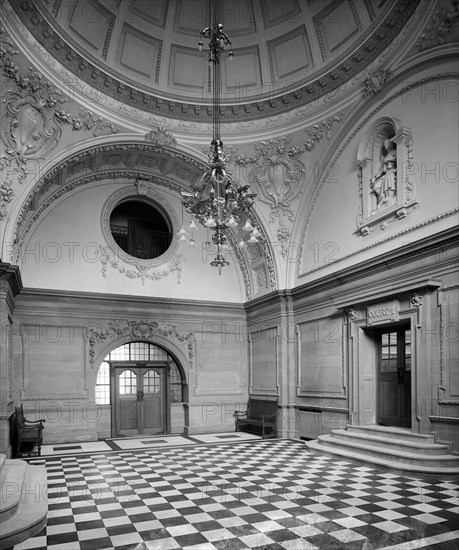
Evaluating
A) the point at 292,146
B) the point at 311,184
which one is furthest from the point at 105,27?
the point at 311,184

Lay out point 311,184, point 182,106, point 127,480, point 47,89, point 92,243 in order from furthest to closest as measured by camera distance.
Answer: point 92,243, point 311,184, point 182,106, point 47,89, point 127,480

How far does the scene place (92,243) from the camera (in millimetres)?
14820

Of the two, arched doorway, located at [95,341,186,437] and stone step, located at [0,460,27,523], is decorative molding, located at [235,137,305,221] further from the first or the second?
stone step, located at [0,460,27,523]

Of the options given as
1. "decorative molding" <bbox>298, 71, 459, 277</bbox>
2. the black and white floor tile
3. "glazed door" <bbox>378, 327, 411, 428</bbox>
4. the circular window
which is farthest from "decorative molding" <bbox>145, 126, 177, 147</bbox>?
the black and white floor tile

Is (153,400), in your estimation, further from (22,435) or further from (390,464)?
(390,464)

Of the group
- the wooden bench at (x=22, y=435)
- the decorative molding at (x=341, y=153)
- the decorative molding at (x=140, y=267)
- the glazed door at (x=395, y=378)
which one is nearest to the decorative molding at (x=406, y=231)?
the decorative molding at (x=341, y=153)

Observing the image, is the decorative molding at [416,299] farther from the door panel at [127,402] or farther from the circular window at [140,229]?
the door panel at [127,402]

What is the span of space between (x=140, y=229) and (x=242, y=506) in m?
10.5

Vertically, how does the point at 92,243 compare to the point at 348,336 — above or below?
above

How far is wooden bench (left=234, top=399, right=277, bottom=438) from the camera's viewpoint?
14.2m

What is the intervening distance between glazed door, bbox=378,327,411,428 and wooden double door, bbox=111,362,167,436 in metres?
6.83

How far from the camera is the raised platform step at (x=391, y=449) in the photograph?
8648 millimetres

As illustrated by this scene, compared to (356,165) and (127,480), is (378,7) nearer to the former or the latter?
(356,165)

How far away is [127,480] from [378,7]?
10100 mm
